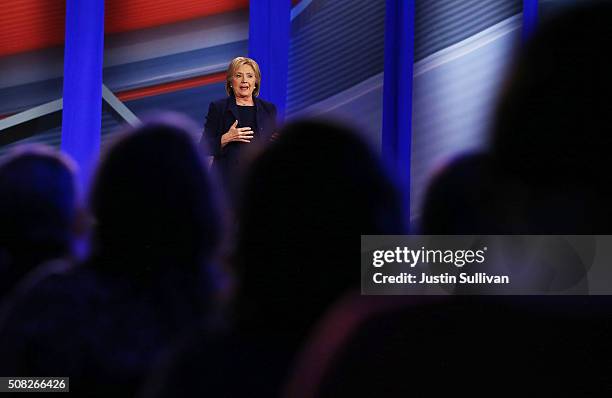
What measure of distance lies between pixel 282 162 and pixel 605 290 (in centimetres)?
43

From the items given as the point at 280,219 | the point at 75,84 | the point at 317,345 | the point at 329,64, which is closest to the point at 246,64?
the point at 75,84

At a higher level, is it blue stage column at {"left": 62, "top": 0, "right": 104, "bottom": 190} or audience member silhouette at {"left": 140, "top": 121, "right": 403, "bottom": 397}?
blue stage column at {"left": 62, "top": 0, "right": 104, "bottom": 190}

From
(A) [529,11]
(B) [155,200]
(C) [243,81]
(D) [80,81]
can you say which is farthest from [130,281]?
(A) [529,11]

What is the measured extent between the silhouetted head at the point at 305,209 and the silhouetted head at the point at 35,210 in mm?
325

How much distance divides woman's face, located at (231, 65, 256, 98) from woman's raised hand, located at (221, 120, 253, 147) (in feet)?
0.46

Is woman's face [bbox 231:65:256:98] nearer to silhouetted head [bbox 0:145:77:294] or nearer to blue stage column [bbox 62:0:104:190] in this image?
blue stage column [bbox 62:0:104:190]

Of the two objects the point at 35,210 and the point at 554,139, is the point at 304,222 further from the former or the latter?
the point at 35,210

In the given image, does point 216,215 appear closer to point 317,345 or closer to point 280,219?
point 280,219

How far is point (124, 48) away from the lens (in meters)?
3.13

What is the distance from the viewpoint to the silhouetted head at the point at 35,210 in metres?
1.00

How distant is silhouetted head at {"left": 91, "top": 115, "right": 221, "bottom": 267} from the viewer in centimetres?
93

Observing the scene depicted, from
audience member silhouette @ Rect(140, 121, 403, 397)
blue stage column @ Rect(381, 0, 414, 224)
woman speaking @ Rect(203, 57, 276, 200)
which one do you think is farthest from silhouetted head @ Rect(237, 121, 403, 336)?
blue stage column @ Rect(381, 0, 414, 224)

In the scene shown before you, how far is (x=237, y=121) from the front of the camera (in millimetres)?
2309

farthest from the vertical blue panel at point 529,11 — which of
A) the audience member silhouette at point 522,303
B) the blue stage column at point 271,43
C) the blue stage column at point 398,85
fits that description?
the audience member silhouette at point 522,303
